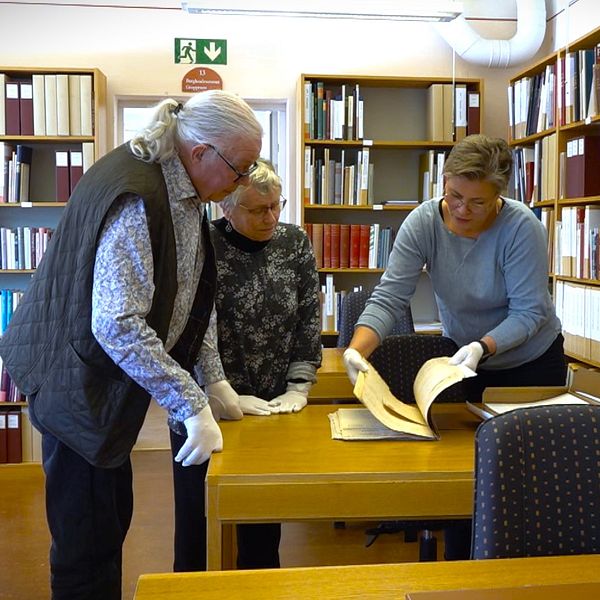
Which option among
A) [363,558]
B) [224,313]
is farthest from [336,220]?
[224,313]

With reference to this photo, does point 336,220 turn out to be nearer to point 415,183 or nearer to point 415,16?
point 415,183

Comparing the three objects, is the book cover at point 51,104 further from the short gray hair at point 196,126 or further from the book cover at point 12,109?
the short gray hair at point 196,126

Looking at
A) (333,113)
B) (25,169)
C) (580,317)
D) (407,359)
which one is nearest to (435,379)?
(407,359)

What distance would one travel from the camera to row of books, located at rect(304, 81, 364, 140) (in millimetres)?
4117

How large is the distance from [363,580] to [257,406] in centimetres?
89

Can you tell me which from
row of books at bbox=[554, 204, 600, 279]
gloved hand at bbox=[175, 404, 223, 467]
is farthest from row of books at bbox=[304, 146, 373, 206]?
gloved hand at bbox=[175, 404, 223, 467]

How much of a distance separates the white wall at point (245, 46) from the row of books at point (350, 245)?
48 cm

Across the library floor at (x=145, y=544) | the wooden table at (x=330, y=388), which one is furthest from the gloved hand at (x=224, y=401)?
the library floor at (x=145, y=544)

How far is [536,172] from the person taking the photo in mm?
3930

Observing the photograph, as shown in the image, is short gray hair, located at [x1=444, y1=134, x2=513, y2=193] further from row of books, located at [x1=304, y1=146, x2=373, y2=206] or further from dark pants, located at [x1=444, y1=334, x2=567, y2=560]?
row of books, located at [x1=304, y1=146, x2=373, y2=206]

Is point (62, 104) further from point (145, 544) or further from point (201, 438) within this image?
point (201, 438)

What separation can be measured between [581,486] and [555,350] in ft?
3.33

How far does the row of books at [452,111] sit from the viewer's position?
4203mm

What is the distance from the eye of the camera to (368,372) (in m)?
1.81
